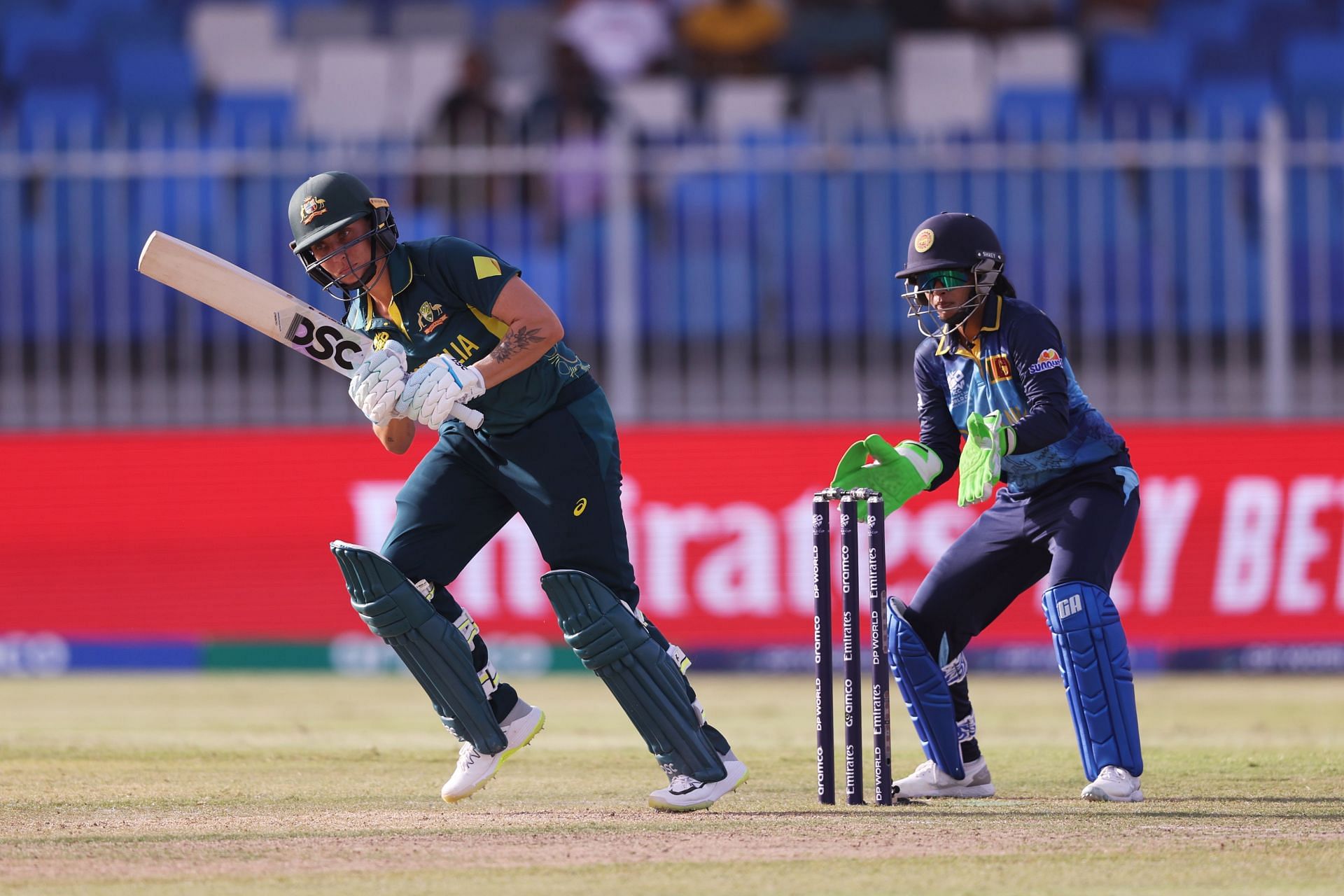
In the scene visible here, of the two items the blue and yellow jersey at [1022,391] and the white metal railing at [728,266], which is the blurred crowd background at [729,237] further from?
the blue and yellow jersey at [1022,391]

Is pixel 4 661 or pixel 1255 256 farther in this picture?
A: pixel 1255 256

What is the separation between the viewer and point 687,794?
5.52 m

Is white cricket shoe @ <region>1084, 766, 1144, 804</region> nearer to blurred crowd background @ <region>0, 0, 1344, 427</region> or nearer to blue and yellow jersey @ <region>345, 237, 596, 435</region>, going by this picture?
blue and yellow jersey @ <region>345, 237, 596, 435</region>

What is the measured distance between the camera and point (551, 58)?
14.8 m

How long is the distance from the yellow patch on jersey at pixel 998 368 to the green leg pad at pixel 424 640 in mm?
1826

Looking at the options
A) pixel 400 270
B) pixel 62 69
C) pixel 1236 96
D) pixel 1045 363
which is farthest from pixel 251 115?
pixel 1045 363

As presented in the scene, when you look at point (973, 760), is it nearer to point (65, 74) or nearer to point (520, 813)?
point (520, 813)

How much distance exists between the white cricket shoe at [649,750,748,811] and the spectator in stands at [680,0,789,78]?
32.3 feet

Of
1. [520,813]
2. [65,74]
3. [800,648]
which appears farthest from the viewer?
[65,74]

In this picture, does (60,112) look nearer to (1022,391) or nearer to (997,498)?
(997,498)

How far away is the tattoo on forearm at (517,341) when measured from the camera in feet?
18.0

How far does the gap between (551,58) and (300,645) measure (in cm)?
610

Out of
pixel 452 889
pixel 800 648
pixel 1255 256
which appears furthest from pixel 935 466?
pixel 1255 256

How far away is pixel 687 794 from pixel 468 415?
1291 mm
